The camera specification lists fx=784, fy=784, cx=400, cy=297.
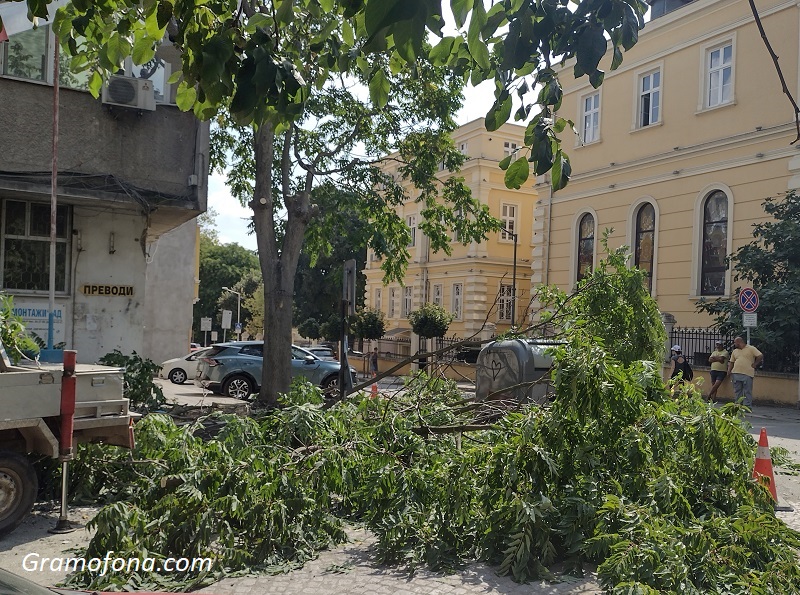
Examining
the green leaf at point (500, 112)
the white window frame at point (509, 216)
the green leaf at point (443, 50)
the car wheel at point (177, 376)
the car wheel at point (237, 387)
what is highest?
the white window frame at point (509, 216)

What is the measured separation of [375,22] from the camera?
2.33 m

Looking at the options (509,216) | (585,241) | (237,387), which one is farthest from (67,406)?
(509,216)

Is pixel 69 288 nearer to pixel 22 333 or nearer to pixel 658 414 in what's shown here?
pixel 22 333

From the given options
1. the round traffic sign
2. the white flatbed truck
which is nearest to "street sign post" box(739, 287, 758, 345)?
the round traffic sign

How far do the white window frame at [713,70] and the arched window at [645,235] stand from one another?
397cm

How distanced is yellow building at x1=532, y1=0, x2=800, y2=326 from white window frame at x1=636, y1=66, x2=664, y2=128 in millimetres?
43

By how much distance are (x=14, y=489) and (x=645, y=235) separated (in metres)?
24.3

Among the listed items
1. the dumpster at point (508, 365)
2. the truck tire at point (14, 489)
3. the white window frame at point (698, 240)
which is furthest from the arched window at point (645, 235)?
the truck tire at point (14, 489)

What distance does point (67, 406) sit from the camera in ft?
21.6

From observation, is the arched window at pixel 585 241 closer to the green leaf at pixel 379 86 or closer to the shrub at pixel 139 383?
the shrub at pixel 139 383

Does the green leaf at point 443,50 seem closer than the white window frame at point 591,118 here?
Yes

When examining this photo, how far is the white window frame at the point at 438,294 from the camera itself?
142 feet

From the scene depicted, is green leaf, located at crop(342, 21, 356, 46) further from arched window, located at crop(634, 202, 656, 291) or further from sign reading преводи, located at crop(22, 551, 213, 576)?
arched window, located at crop(634, 202, 656, 291)

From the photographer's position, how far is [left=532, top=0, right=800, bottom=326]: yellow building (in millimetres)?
22594
